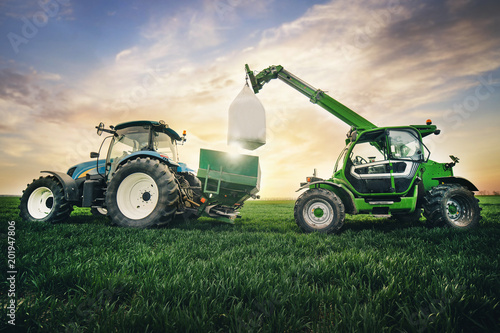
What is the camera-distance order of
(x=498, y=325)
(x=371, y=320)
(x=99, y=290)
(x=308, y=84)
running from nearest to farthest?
(x=371, y=320), (x=498, y=325), (x=99, y=290), (x=308, y=84)

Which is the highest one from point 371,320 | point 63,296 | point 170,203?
point 170,203

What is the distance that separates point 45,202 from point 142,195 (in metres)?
2.97

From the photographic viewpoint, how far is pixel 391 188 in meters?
4.97

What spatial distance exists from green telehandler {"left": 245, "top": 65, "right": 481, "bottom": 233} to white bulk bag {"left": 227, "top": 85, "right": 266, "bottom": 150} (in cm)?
176

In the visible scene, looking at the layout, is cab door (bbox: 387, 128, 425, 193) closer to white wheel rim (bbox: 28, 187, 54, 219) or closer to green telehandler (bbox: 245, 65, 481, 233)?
green telehandler (bbox: 245, 65, 481, 233)

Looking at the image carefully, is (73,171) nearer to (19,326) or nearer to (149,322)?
(19,326)

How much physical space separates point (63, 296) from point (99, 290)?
0.30 meters

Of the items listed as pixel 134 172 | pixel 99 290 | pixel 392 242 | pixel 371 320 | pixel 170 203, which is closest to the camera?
pixel 371 320

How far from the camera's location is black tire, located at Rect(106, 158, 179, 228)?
460cm

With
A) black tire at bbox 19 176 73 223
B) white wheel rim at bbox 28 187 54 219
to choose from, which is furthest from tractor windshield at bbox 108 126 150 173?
white wheel rim at bbox 28 187 54 219

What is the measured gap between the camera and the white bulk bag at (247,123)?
4527 millimetres

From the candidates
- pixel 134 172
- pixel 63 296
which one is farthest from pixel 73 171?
pixel 63 296

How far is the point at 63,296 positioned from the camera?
167 centimetres

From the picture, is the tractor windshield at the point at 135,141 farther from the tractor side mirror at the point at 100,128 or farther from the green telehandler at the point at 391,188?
the green telehandler at the point at 391,188
